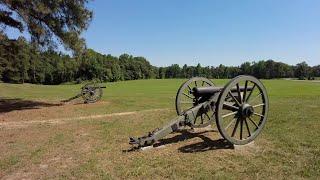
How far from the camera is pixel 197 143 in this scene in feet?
35.1

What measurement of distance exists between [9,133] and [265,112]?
8911 millimetres

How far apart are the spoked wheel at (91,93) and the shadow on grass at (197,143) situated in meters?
15.5

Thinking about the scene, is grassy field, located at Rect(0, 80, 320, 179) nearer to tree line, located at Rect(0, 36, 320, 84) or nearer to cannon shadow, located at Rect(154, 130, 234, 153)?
cannon shadow, located at Rect(154, 130, 234, 153)

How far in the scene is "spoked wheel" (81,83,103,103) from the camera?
1044 inches

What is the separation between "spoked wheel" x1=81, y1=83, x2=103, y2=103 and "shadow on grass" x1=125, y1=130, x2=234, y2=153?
15.5 metres

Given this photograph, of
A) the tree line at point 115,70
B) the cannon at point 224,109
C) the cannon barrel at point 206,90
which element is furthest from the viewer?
the tree line at point 115,70

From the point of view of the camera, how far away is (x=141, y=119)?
52.1ft

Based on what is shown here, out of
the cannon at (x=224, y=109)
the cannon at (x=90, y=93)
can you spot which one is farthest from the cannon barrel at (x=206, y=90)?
the cannon at (x=90, y=93)

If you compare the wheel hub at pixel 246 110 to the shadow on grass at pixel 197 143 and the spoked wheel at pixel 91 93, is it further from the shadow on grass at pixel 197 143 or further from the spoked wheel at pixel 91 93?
Answer: the spoked wheel at pixel 91 93

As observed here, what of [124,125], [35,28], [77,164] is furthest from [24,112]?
[77,164]

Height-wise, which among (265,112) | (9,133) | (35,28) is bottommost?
(9,133)

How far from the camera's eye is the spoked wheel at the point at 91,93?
87.0ft

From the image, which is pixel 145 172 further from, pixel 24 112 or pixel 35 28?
pixel 35 28

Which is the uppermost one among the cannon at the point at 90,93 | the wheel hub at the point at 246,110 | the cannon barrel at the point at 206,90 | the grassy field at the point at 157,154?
the cannon barrel at the point at 206,90
